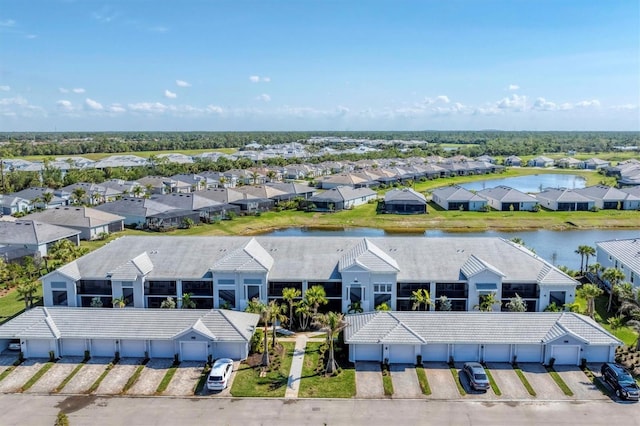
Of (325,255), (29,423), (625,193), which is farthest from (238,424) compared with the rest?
(625,193)

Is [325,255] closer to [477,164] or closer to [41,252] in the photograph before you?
[41,252]

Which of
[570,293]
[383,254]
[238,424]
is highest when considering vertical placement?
[383,254]

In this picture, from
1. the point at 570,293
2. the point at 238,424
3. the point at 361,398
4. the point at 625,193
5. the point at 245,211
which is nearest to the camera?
the point at 238,424

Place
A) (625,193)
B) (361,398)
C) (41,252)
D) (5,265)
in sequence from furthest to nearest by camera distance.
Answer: (625,193) < (41,252) < (5,265) < (361,398)

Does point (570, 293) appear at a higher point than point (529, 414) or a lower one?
higher

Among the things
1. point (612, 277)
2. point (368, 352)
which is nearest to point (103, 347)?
point (368, 352)

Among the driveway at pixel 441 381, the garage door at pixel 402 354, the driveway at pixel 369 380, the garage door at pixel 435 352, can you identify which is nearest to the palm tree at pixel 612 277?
the garage door at pixel 435 352
